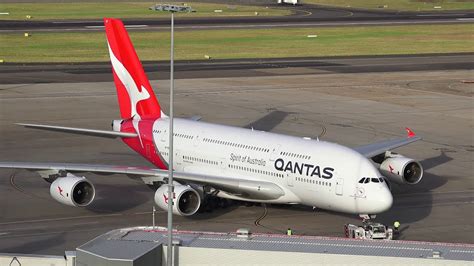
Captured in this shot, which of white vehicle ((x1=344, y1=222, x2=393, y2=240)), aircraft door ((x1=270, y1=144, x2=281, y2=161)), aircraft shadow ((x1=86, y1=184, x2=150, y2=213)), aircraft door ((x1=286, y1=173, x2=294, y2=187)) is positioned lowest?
aircraft shadow ((x1=86, y1=184, x2=150, y2=213))

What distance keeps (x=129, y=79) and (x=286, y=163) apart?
48.9 ft

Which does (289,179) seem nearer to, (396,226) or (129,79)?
(396,226)

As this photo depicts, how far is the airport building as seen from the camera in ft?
120

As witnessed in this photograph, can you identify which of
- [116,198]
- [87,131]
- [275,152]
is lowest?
[116,198]

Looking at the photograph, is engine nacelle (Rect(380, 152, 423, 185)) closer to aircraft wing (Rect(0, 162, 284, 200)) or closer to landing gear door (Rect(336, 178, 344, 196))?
aircraft wing (Rect(0, 162, 284, 200))

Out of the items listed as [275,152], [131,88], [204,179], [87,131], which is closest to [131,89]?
[131,88]

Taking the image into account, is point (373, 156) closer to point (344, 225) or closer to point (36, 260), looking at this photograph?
point (344, 225)

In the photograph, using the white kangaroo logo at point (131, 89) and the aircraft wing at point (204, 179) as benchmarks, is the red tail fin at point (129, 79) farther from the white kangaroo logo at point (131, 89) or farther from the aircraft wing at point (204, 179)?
the aircraft wing at point (204, 179)

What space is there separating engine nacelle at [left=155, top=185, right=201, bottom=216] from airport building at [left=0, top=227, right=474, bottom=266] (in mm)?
13132

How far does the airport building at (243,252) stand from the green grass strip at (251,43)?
89073 mm

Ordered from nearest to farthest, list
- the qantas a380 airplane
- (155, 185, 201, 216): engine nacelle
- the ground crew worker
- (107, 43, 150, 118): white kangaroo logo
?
the qantas a380 airplane < the ground crew worker < (155, 185, 201, 216): engine nacelle < (107, 43, 150, 118): white kangaroo logo

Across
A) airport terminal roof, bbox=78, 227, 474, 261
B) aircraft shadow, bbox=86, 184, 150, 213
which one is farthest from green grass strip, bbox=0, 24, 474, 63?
airport terminal roof, bbox=78, 227, 474, 261

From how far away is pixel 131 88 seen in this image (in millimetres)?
65125

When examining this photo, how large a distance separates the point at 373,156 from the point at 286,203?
802cm
